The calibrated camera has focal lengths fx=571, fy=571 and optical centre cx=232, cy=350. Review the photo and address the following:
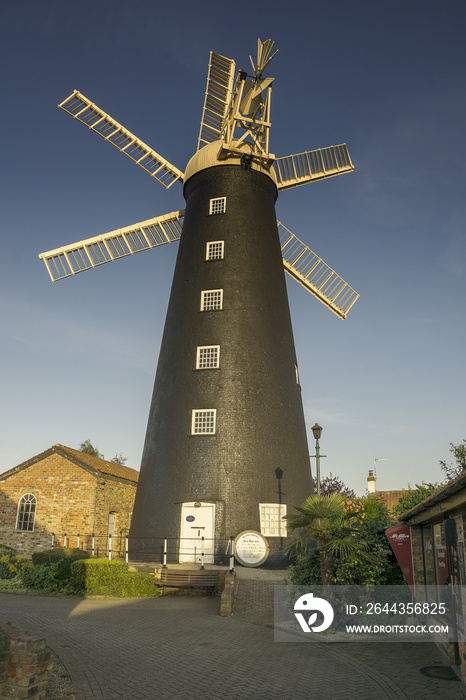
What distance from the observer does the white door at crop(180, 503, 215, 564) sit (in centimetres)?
1838

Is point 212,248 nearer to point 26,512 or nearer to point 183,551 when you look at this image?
point 183,551

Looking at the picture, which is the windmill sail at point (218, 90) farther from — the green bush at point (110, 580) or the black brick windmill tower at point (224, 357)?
the green bush at point (110, 580)

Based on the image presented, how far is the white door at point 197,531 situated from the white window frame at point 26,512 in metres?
9.54

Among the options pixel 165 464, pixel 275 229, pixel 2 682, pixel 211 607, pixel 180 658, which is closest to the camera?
pixel 2 682

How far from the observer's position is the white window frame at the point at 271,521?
18.6 m

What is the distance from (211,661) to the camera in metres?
9.17

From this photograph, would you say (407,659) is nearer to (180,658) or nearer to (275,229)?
(180,658)

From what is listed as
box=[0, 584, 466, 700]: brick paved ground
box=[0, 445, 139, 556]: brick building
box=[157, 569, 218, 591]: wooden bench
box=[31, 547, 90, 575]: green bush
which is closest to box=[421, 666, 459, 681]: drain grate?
box=[0, 584, 466, 700]: brick paved ground

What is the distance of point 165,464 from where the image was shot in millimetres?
19641

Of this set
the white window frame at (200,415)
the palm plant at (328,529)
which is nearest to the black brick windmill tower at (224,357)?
the white window frame at (200,415)

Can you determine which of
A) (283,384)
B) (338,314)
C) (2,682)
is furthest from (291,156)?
(2,682)

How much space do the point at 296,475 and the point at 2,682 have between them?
14.5 meters

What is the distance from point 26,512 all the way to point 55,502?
1.50m

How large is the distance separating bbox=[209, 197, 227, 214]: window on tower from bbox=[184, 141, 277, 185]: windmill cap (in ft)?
4.69
